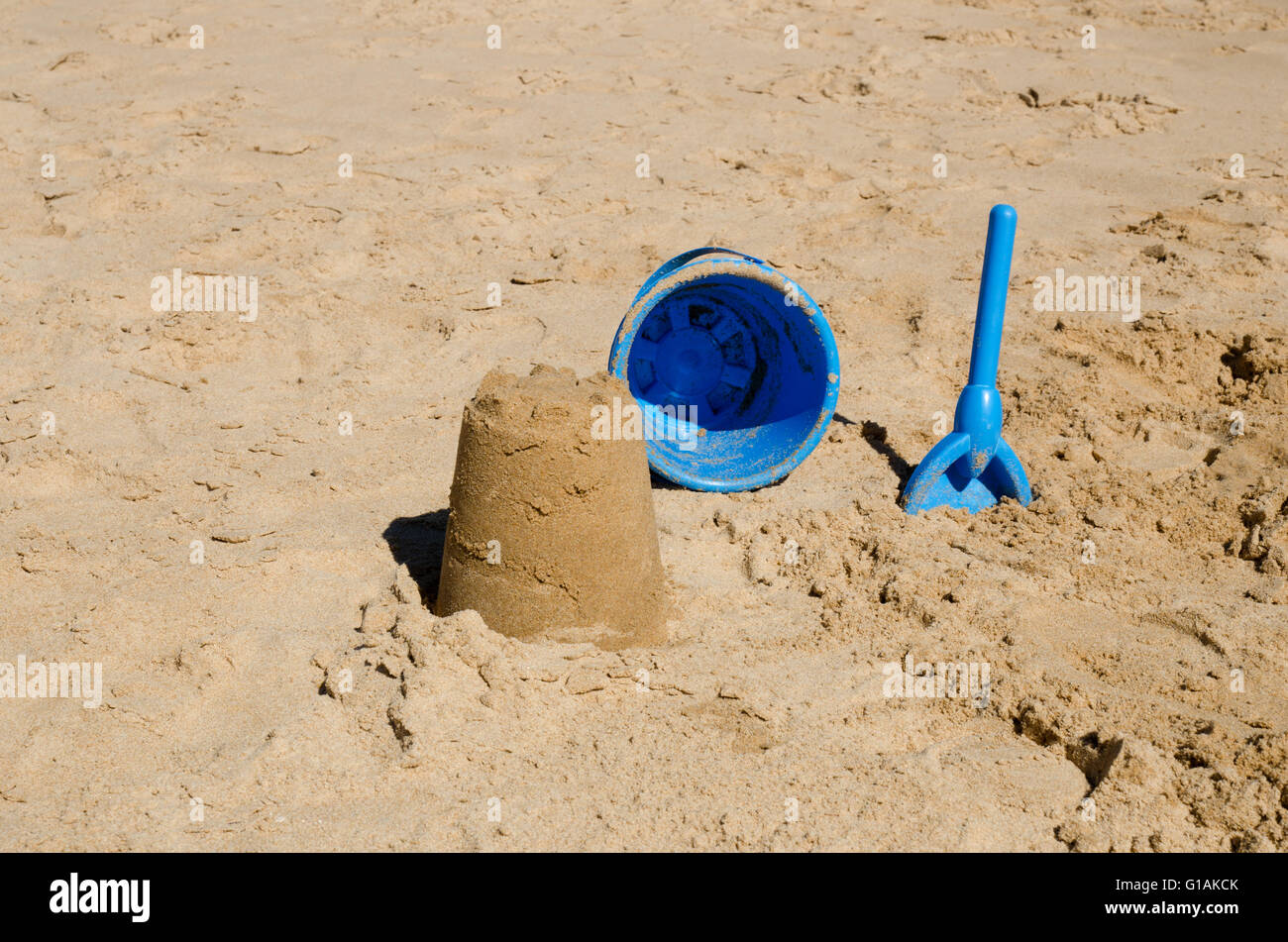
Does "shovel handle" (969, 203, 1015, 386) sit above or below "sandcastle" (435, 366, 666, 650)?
above

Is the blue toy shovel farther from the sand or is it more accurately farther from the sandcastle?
the sandcastle

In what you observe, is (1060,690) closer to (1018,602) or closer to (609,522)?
(1018,602)

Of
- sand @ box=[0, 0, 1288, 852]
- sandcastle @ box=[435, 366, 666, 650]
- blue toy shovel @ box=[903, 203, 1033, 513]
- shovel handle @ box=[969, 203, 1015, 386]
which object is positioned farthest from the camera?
blue toy shovel @ box=[903, 203, 1033, 513]

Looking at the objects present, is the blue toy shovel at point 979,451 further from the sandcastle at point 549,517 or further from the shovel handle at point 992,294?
the sandcastle at point 549,517

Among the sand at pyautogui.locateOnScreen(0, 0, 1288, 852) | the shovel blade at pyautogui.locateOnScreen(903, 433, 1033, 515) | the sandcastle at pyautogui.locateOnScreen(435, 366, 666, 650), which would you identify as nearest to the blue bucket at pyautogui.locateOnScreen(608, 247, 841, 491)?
the sand at pyautogui.locateOnScreen(0, 0, 1288, 852)

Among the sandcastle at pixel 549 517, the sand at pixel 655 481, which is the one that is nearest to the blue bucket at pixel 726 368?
the sand at pixel 655 481

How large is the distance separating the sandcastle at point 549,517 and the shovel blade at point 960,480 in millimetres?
910

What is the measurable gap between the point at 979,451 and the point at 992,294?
0.42 metres

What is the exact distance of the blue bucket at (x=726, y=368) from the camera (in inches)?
122

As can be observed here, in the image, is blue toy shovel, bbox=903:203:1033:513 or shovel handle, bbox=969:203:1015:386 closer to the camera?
shovel handle, bbox=969:203:1015:386

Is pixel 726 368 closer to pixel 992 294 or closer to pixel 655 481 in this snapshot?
pixel 655 481

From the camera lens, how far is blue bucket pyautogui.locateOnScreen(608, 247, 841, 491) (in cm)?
310

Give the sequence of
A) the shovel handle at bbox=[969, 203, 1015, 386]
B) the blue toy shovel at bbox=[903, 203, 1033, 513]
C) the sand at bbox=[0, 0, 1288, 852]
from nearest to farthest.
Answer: the sand at bbox=[0, 0, 1288, 852], the shovel handle at bbox=[969, 203, 1015, 386], the blue toy shovel at bbox=[903, 203, 1033, 513]
